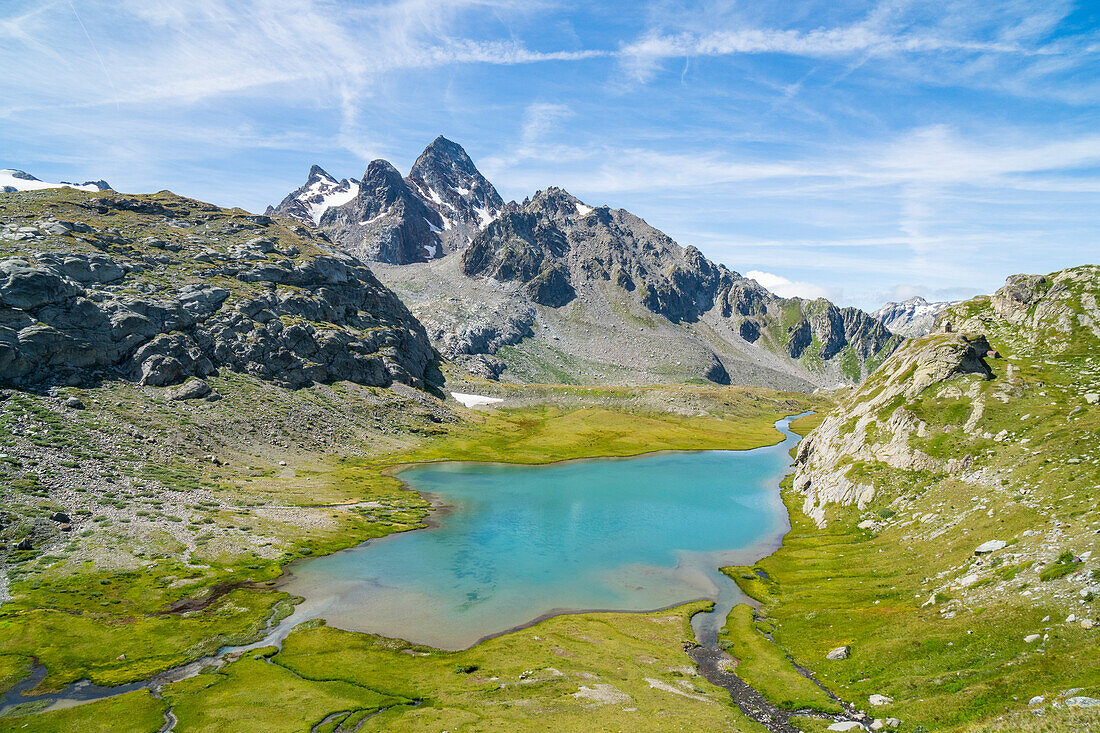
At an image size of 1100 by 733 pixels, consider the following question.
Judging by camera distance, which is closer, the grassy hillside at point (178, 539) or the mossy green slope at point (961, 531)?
the mossy green slope at point (961, 531)

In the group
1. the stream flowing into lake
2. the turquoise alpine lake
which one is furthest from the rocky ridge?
the stream flowing into lake

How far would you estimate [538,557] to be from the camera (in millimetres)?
88875

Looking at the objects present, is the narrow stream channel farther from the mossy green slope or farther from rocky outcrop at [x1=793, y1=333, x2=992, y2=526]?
rocky outcrop at [x1=793, y1=333, x2=992, y2=526]

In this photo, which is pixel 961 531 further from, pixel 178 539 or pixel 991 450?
pixel 178 539

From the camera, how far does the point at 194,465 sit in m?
122

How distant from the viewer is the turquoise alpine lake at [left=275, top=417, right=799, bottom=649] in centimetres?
6694

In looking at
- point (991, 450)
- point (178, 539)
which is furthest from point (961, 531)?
point (178, 539)

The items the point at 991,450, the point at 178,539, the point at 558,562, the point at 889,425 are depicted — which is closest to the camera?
the point at 991,450

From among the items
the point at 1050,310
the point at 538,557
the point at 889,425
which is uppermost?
the point at 1050,310

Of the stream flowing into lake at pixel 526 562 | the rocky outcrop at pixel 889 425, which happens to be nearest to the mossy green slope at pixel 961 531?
the rocky outcrop at pixel 889 425

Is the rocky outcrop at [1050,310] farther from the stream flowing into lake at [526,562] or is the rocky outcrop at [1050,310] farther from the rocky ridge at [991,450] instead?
the stream flowing into lake at [526,562]

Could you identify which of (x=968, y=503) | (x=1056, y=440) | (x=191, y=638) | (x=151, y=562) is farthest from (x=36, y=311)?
(x=1056, y=440)

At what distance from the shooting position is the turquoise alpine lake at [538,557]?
66.9m

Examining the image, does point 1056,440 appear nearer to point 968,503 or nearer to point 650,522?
point 968,503
